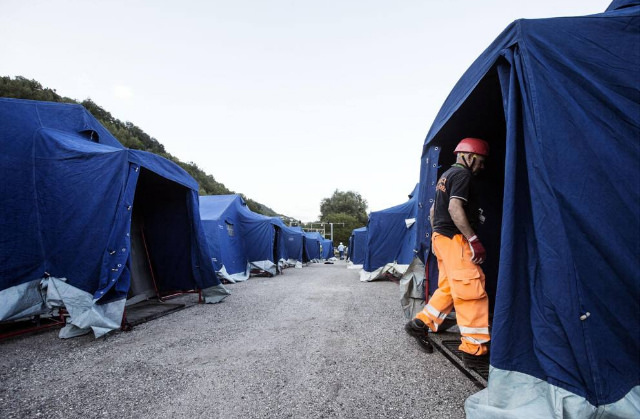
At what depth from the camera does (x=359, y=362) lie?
87.0 inches

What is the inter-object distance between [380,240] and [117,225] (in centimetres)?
675

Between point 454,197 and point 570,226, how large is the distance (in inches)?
34.7

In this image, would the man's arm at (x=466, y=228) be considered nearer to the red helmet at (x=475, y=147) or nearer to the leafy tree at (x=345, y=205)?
the red helmet at (x=475, y=147)

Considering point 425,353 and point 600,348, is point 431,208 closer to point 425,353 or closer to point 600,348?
point 425,353

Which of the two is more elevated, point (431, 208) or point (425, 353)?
point (431, 208)

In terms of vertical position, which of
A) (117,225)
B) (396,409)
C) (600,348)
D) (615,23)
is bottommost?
(396,409)

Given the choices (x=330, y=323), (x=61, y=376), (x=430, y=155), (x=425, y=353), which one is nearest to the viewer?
(x=61, y=376)

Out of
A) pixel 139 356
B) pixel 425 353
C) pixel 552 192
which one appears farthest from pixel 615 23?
pixel 139 356

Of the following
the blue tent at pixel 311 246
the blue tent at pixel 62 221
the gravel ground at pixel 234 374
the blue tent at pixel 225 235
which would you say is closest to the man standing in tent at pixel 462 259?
the gravel ground at pixel 234 374

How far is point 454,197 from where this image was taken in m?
2.15

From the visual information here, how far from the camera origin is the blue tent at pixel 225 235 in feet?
23.6

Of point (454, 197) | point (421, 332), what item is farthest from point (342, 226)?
point (454, 197)

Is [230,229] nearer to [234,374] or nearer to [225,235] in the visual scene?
[225,235]

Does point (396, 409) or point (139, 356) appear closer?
point (396, 409)
